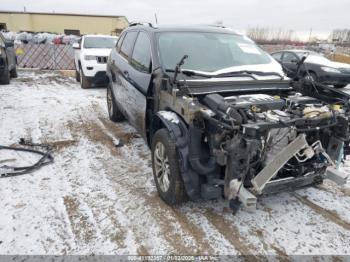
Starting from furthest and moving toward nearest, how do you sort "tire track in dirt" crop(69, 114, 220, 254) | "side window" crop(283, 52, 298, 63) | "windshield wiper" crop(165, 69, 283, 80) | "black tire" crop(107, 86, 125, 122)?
"side window" crop(283, 52, 298, 63) < "black tire" crop(107, 86, 125, 122) < "windshield wiper" crop(165, 69, 283, 80) < "tire track in dirt" crop(69, 114, 220, 254)

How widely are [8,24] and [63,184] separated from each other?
3709 centimetres

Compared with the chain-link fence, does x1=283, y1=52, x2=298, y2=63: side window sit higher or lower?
higher

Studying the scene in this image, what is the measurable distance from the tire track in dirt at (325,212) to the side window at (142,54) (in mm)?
2505

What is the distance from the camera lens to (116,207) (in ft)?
11.3

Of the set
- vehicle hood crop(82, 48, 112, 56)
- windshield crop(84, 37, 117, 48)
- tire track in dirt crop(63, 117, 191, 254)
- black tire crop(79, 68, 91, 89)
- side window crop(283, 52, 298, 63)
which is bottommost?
tire track in dirt crop(63, 117, 191, 254)

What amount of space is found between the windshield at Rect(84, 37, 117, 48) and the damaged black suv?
6932 mm

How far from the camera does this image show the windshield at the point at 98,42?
1072 cm

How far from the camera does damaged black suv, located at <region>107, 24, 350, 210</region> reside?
9.30 ft

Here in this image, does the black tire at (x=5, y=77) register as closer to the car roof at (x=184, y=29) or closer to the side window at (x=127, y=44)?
the side window at (x=127, y=44)

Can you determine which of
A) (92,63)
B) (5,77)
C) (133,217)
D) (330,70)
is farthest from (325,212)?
(5,77)

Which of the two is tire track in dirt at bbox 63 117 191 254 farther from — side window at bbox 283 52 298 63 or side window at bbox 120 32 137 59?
side window at bbox 283 52 298 63

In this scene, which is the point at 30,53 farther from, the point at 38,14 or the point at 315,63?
the point at 38,14

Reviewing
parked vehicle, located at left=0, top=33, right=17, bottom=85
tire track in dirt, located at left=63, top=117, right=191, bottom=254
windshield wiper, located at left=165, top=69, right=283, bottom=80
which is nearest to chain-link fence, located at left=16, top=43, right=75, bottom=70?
parked vehicle, located at left=0, top=33, right=17, bottom=85

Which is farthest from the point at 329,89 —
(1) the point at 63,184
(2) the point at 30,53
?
→ (2) the point at 30,53
